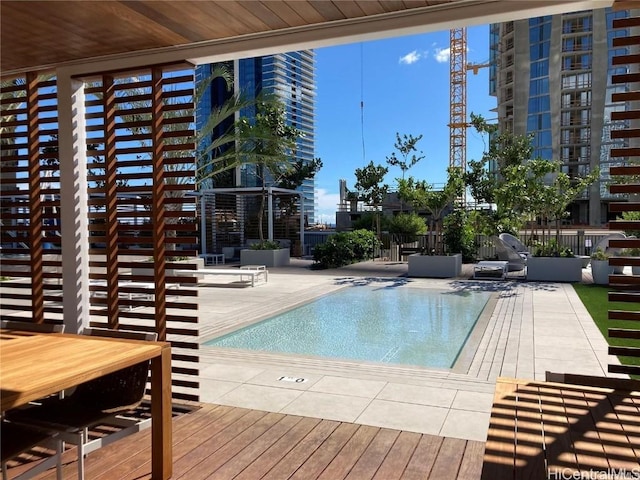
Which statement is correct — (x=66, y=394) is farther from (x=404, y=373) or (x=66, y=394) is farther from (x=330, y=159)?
(x=330, y=159)

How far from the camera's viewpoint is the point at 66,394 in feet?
9.86

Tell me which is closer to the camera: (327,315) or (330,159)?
(327,315)

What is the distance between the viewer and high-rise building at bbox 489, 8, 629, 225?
52625 millimetres

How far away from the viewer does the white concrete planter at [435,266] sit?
13.4 meters

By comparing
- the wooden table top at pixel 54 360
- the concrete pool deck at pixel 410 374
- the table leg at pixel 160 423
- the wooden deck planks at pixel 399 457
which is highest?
the wooden table top at pixel 54 360

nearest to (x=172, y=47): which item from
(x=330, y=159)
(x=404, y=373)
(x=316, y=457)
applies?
(x=316, y=457)

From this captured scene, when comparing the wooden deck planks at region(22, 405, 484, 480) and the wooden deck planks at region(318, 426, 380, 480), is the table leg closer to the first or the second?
the wooden deck planks at region(22, 405, 484, 480)

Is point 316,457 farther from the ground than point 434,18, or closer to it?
closer to it

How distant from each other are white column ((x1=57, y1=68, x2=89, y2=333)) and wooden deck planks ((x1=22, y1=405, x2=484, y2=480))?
1.35 m

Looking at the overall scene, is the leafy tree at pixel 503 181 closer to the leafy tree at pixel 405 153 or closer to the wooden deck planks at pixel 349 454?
the leafy tree at pixel 405 153

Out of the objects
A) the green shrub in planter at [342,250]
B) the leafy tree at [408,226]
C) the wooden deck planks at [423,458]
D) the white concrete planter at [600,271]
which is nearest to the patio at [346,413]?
the wooden deck planks at [423,458]

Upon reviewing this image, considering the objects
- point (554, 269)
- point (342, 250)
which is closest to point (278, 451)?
point (554, 269)

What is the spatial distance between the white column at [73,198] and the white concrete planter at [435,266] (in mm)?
10761

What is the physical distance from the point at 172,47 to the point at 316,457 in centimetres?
310
